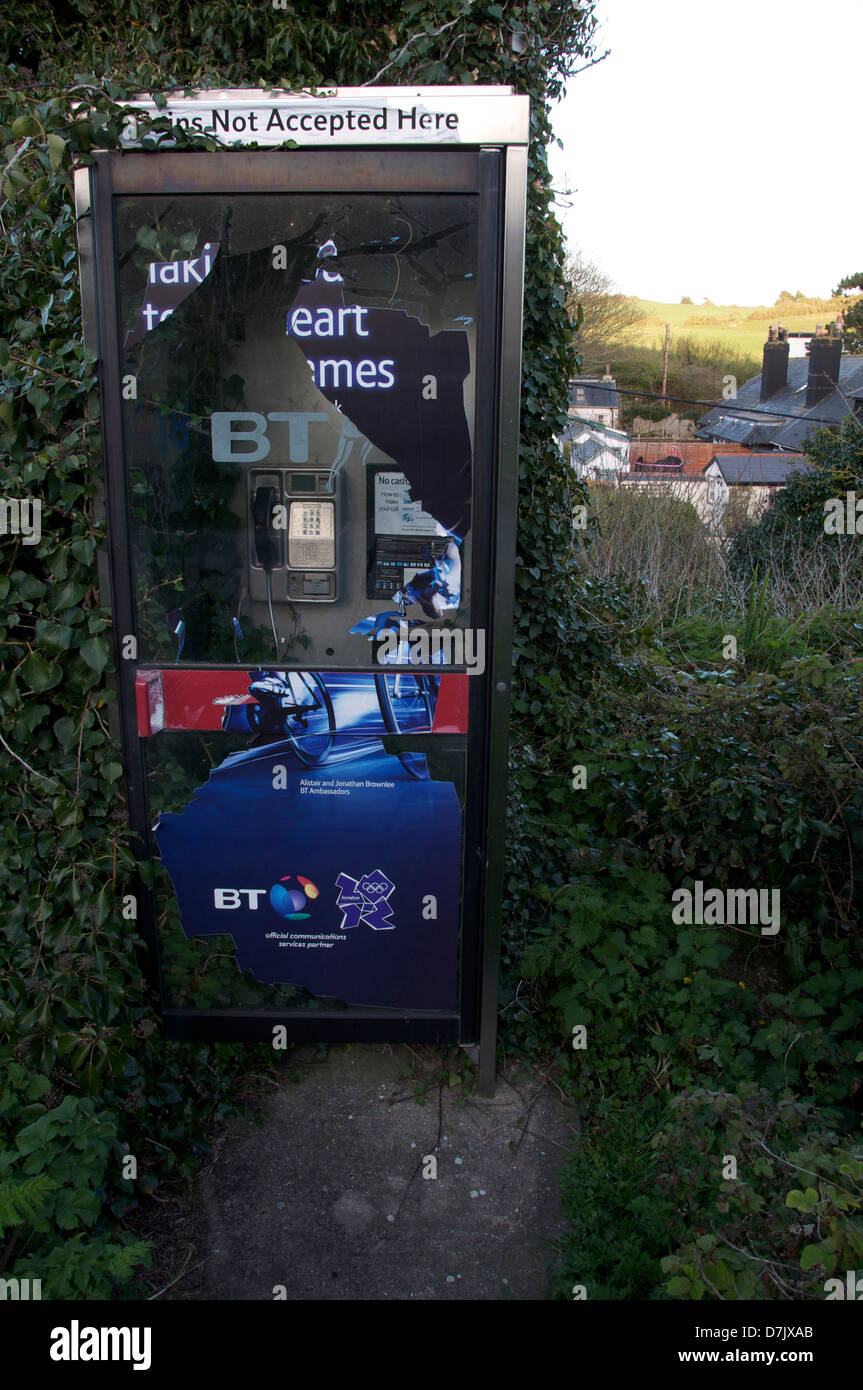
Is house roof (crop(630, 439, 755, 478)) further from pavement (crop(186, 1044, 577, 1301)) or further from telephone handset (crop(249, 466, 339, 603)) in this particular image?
pavement (crop(186, 1044, 577, 1301))

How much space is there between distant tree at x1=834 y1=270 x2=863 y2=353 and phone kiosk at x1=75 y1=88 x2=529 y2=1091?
1077 inches

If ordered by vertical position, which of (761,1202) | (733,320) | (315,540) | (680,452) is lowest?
(761,1202)

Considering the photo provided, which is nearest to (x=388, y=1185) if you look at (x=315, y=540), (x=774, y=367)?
(x=315, y=540)

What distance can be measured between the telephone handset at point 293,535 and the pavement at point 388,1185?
1.57 metres

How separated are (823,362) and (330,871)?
25679 mm

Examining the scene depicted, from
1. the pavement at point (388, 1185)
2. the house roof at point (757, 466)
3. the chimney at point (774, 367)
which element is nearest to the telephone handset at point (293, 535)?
the pavement at point (388, 1185)

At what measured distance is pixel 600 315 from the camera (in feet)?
69.4

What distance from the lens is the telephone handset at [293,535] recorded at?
9.16 ft

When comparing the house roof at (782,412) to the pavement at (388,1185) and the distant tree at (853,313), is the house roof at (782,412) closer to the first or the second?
the distant tree at (853,313)

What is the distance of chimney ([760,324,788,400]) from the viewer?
1129 inches

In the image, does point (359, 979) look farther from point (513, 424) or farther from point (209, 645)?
point (513, 424)

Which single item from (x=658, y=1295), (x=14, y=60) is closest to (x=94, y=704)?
(x=658, y=1295)

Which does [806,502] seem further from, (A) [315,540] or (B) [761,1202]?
(B) [761,1202]

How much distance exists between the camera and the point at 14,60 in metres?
3.75
